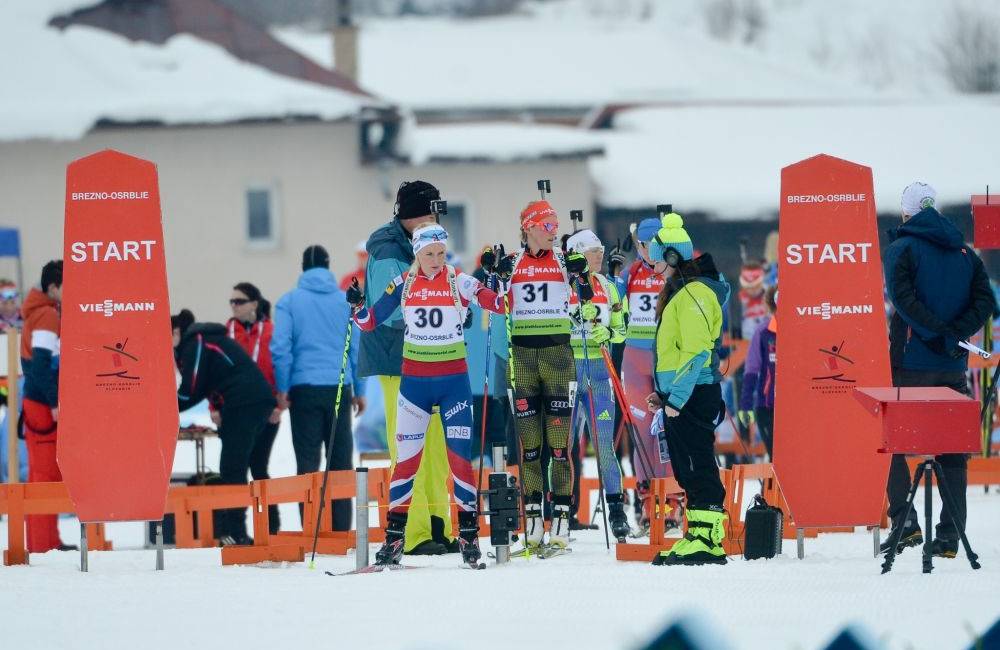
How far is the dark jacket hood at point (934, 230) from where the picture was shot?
10297mm

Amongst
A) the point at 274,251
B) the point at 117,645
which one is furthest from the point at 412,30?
the point at 117,645

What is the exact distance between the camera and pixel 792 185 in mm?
10391

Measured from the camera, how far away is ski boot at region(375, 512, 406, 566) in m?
10.3

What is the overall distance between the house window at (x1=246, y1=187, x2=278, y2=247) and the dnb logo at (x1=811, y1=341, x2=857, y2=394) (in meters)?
21.0

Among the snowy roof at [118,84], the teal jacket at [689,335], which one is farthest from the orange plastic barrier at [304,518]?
the snowy roof at [118,84]

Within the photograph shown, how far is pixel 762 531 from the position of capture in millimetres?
10258

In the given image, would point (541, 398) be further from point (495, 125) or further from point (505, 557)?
point (495, 125)

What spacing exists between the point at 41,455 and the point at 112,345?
2.18 m

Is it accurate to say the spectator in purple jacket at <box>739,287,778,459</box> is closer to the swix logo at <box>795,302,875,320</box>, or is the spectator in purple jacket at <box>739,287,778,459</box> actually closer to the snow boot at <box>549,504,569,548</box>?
the snow boot at <box>549,504,569,548</box>

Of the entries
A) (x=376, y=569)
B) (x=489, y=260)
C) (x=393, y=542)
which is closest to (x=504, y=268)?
(x=489, y=260)

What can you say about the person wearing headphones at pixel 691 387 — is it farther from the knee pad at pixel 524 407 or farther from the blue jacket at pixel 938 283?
the blue jacket at pixel 938 283

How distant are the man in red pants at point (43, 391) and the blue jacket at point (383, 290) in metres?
2.33

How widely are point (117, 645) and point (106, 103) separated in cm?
2230


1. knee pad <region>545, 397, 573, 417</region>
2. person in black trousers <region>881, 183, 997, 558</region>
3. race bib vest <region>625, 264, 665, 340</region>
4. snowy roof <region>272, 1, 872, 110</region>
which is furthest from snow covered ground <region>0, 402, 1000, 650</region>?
snowy roof <region>272, 1, 872, 110</region>
